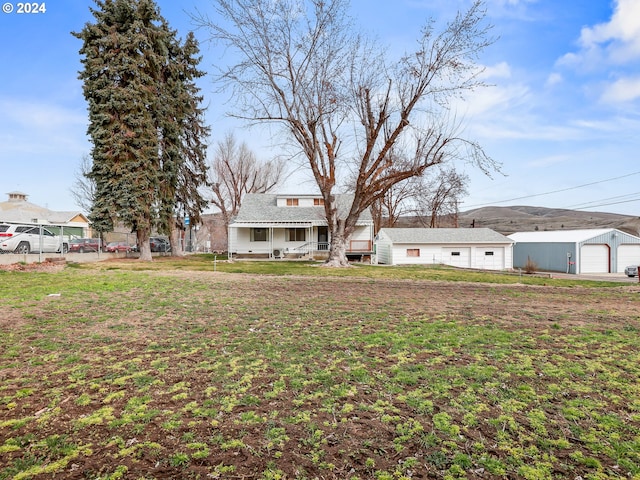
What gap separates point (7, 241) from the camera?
53.4 ft

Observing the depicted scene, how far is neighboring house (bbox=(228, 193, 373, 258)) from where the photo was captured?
88.7ft

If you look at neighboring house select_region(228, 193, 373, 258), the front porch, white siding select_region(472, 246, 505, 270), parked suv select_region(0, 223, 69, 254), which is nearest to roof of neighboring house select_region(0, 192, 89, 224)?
the front porch

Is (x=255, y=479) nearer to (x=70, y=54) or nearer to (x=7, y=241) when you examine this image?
(x=7, y=241)

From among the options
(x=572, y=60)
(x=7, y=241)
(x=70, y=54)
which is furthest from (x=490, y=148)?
(x=70, y=54)

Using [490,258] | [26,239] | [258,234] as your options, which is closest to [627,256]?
[490,258]

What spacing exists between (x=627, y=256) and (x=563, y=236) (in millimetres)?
4752

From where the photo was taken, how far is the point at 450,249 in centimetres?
2903

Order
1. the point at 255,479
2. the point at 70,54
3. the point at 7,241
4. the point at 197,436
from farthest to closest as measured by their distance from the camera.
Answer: the point at 70,54
the point at 7,241
the point at 197,436
the point at 255,479

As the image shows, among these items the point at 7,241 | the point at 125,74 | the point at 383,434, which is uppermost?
the point at 125,74

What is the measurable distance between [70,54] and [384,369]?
88.3ft

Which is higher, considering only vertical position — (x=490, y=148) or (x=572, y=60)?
(x=572, y=60)

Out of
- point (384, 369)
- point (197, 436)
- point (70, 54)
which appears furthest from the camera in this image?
point (70, 54)

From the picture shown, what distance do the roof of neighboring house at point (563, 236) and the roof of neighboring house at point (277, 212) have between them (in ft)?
55.6

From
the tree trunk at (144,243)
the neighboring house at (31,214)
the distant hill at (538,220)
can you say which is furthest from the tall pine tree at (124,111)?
the distant hill at (538,220)
